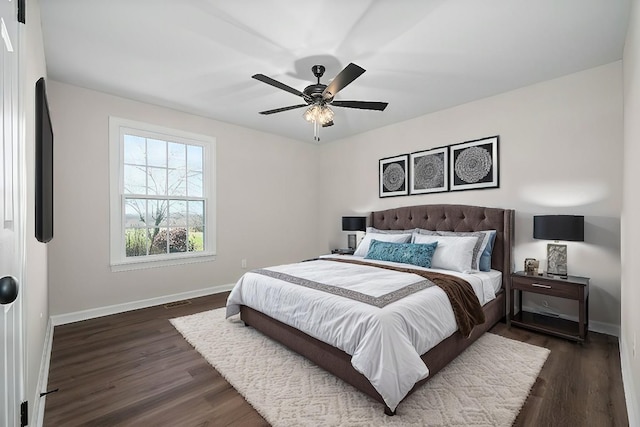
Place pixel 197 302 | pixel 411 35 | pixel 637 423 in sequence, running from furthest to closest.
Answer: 1. pixel 197 302
2. pixel 411 35
3. pixel 637 423

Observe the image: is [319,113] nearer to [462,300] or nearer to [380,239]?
[380,239]

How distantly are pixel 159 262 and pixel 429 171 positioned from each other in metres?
3.95

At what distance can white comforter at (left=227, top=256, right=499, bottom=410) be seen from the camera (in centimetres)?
178

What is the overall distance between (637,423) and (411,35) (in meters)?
2.85

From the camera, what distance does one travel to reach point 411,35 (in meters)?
2.43

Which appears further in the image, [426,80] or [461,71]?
[426,80]

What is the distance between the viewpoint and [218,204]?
4.58 m

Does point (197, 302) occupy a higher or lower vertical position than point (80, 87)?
lower

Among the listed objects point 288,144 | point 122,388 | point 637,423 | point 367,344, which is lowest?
point 122,388

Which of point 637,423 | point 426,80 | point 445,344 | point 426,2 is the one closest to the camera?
point 637,423

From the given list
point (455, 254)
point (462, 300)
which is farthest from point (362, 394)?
point (455, 254)

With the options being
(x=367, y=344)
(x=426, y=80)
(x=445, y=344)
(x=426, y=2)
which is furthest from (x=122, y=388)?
(x=426, y=80)

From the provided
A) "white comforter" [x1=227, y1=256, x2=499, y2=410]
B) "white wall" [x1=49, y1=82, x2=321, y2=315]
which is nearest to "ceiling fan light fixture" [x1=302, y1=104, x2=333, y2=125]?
"white comforter" [x1=227, y1=256, x2=499, y2=410]

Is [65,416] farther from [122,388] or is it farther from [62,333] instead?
[62,333]
